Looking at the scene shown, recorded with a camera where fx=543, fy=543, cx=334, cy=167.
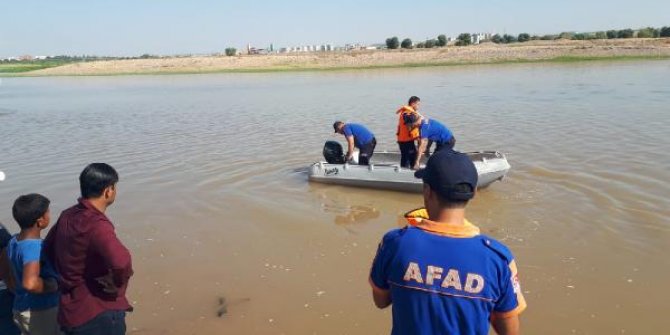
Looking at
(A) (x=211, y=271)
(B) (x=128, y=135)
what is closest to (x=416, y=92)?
(B) (x=128, y=135)

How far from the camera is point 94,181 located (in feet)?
10.1

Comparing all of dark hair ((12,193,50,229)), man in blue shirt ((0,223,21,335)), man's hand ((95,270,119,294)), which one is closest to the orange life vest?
man in blue shirt ((0,223,21,335))

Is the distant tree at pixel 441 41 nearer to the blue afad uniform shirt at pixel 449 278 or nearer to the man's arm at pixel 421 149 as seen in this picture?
the man's arm at pixel 421 149

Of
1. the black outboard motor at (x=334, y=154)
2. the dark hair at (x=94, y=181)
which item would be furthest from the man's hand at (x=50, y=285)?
the black outboard motor at (x=334, y=154)

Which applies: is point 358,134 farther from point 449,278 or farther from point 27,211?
point 449,278

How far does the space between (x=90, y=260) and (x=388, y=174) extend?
23.6ft

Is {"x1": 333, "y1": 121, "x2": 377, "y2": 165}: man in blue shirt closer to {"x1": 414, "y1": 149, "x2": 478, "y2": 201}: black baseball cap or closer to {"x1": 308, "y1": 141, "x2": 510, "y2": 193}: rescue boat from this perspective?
{"x1": 308, "y1": 141, "x2": 510, "y2": 193}: rescue boat

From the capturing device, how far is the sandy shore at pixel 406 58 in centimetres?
5328

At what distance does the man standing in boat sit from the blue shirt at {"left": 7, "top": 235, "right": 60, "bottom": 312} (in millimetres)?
6994

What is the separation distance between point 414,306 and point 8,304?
3281mm

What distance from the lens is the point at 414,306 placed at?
2.25 metres

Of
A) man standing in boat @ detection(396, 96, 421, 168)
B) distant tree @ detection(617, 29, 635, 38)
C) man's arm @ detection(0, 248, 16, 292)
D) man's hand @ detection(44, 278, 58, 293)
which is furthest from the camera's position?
distant tree @ detection(617, 29, 635, 38)

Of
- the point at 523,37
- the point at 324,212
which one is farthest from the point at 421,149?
the point at 523,37

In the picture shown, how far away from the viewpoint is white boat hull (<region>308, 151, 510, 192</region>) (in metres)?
9.36
